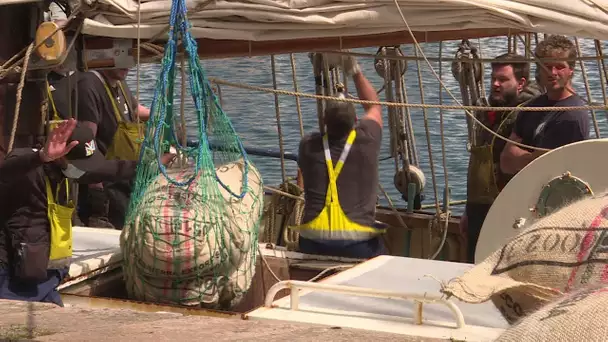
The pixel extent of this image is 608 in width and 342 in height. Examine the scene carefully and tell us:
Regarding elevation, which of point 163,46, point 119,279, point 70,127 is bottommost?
point 119,279

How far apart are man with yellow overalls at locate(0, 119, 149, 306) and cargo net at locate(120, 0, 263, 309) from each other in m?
0.30

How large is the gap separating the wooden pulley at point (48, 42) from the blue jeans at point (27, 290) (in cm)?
100

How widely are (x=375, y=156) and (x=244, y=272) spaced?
105 centimetres

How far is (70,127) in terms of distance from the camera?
480cm

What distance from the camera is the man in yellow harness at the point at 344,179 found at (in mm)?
5906

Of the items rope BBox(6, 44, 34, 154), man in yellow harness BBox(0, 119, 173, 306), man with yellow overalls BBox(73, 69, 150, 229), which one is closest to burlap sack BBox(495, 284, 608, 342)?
man in yellow harness BBox(0, 119, 173, 306)

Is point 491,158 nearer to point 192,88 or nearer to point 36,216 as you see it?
point 192,88

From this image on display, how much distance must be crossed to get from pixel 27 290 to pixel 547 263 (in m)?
2.77

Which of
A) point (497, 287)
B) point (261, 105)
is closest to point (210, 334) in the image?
point (497, 287)

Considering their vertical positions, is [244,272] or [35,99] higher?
[35,99]

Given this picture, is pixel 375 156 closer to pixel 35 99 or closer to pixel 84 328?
pixel 35 99

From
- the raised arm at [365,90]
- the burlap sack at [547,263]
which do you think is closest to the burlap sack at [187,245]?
the raised arm at [365,90]

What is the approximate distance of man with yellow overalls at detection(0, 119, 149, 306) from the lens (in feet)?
16.2

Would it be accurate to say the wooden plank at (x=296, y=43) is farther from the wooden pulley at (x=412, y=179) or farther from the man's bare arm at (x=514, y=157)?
the wooden pulley at (x=412, y=179)
